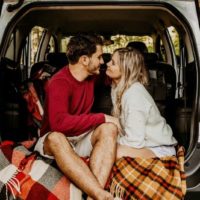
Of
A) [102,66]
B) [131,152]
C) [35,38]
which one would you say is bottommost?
[131,152]

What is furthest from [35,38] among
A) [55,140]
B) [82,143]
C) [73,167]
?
[73,167]

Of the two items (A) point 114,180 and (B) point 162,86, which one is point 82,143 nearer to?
(A) point 114,180

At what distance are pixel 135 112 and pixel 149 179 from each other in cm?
47

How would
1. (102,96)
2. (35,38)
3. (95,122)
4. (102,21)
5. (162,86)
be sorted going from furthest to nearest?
(35,38) < (102,21) < (162,86) < (102,96) < (95,122)

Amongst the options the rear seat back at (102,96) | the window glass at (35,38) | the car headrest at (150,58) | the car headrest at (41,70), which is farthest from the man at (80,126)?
the window glass at (35,38)

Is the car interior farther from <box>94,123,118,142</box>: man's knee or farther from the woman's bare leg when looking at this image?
<box>94,123,118,142</box>: man's knee

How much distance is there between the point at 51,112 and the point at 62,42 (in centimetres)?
311

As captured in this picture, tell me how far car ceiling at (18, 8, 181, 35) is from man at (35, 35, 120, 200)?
612mm

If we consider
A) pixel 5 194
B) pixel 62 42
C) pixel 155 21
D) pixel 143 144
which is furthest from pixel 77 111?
pixel 62 42

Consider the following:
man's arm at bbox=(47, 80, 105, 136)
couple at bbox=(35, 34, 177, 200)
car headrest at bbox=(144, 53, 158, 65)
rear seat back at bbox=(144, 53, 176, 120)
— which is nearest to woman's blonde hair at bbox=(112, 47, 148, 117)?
couple at bbox=(35, 34, 177, 200)

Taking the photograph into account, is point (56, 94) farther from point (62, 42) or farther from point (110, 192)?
point (62, 42)

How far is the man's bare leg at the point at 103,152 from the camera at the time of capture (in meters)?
3.26

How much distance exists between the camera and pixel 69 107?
3.61m

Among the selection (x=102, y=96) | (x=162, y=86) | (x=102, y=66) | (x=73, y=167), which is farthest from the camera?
(x=102, y=66)
